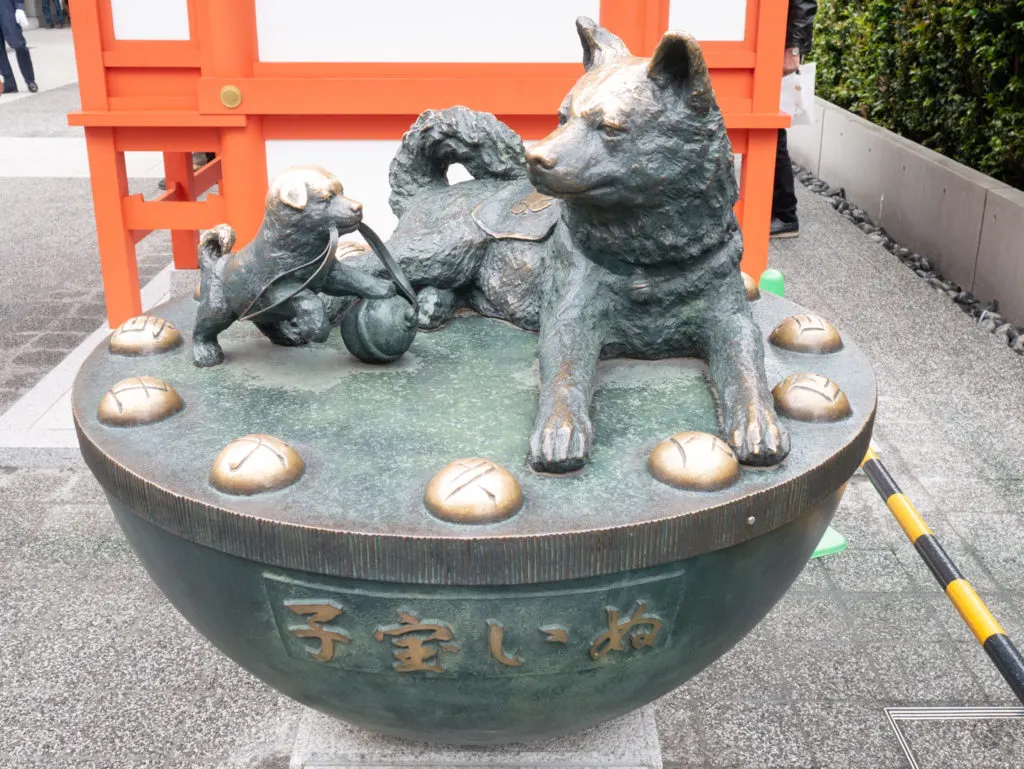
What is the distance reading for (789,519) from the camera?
157cm

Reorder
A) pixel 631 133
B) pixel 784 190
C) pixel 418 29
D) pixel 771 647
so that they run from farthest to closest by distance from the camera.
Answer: pixel 784 190 < pixel 418 29 < pixel 771 647 < pixel 631 133

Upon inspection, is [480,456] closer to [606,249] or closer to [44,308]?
[606,249]

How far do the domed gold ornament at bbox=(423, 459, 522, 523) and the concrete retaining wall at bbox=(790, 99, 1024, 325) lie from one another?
469cm

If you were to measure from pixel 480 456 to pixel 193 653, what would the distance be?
65.0 inches

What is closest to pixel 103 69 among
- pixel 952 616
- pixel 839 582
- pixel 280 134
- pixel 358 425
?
pixel 280 134

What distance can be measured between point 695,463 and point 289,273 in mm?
783

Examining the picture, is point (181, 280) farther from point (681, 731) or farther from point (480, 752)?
point (480, 752)

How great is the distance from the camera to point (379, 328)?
1923mm

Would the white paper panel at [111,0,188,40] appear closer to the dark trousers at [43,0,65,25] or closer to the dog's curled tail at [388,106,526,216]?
the dog's curled tail at [388,106,526,216]

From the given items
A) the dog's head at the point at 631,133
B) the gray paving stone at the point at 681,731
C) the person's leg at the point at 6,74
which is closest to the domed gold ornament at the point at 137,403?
the dog's head at the point at 631,133

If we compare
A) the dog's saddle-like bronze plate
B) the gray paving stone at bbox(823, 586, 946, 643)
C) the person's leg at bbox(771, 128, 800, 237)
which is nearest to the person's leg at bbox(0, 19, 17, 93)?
the person's leg at bbox(771, 128, 800, 237)

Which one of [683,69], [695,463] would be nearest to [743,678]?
[695,463]

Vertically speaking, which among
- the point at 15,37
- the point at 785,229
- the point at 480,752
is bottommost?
the point at 785,229

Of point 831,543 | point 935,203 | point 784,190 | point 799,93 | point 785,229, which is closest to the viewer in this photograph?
point 831,543
